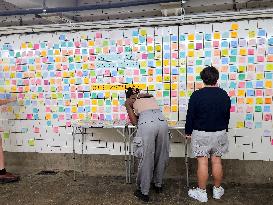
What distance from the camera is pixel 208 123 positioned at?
3771 millimetres

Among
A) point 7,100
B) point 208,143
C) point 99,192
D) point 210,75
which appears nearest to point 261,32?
point 210,75

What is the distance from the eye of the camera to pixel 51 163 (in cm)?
541

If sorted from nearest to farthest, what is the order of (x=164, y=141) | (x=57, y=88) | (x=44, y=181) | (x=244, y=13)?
(x=164, y=141) → (x=244, y=13) → (x=44, y=181) → (x=57, y=88)

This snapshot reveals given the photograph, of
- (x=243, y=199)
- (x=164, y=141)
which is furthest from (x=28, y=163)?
(x=243, y=199)

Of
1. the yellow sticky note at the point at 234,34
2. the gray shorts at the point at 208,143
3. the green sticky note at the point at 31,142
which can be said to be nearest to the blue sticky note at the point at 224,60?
the yellow sticky note at the point at 234,34

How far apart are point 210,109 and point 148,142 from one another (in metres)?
0.91

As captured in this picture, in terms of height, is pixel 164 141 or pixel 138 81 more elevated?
pixel 138 81

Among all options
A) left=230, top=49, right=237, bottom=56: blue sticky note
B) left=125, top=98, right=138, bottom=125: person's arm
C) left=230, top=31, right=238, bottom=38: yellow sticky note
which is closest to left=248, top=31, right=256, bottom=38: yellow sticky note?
left=230, top=31, right=238, bottom=38: yellow sticky note

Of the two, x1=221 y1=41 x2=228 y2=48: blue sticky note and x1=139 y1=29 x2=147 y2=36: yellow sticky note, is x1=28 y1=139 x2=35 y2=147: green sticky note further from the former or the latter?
x1=221 y1=41 x2=228 y2=48: blue sticky note

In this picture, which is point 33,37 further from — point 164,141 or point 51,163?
point 164,141

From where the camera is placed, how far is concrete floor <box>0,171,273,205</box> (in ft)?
13.0

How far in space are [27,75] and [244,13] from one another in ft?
12.8

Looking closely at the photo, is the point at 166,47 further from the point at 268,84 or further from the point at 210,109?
the point at 268,84

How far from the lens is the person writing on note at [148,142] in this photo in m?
3.85
